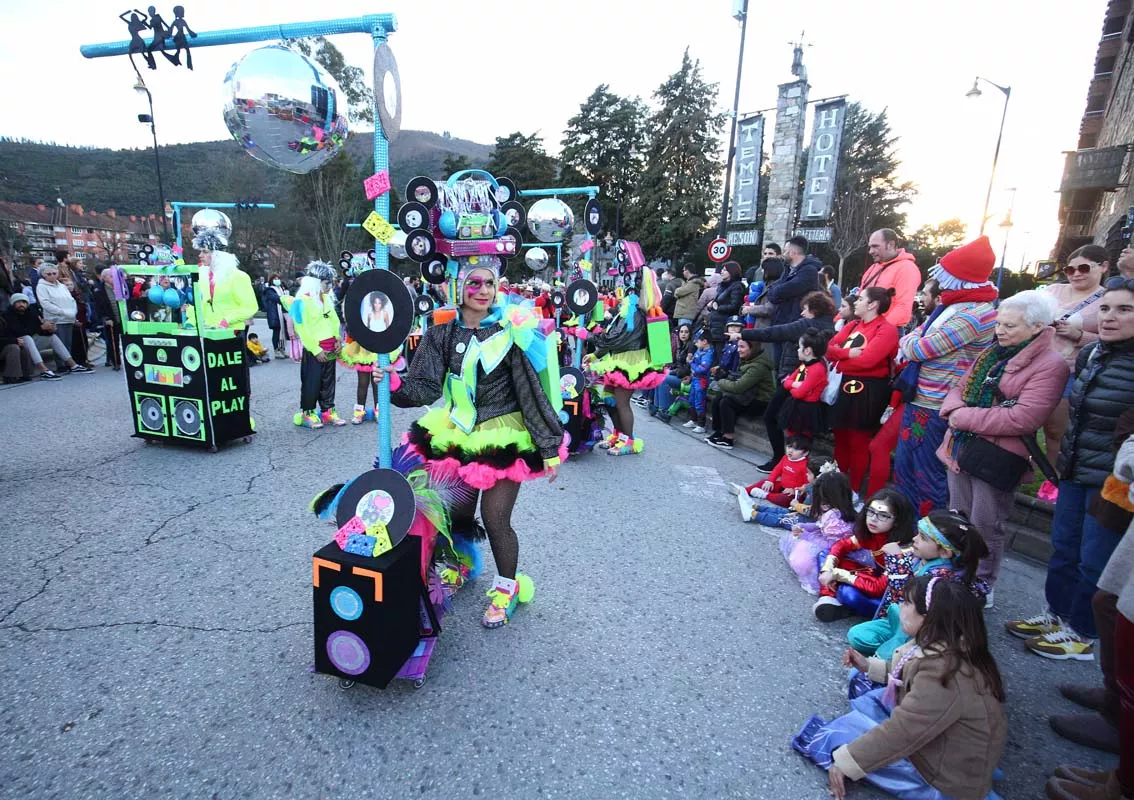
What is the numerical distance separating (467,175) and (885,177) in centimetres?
3944

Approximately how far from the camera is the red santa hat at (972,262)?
11.3 feet

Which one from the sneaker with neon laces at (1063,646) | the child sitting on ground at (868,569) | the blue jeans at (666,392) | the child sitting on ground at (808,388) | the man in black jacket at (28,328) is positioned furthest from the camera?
the man in black jacket at (28,328)

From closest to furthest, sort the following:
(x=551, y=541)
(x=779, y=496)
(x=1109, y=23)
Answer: (x=551, y=541) → (x=779, y=496) → (x=1109, y=23)

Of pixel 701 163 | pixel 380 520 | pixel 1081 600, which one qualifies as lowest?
pixel 1081 600

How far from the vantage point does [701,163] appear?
29.2 m

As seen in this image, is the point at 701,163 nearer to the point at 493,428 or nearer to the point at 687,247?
the point at 687,247

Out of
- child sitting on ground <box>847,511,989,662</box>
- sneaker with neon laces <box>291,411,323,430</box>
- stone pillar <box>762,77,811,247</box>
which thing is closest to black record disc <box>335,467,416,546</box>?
child sitting on ground <box>847,511,989,662</box>

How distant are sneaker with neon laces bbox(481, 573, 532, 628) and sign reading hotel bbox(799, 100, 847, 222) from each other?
16.5 metres

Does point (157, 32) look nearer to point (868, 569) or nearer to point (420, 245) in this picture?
point (420, 245)

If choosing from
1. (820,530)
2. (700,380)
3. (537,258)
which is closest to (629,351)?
(700,380)

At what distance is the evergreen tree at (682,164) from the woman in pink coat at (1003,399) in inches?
1095

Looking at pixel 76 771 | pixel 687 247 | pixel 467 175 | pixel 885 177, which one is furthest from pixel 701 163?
pixel 76 771

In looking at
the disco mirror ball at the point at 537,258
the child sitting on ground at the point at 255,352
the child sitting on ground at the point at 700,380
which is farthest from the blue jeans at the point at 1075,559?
the child sitting on ground at the point at 255,352

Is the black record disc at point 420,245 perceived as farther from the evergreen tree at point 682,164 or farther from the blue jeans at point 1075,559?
the evergreen tree at point 682,164
